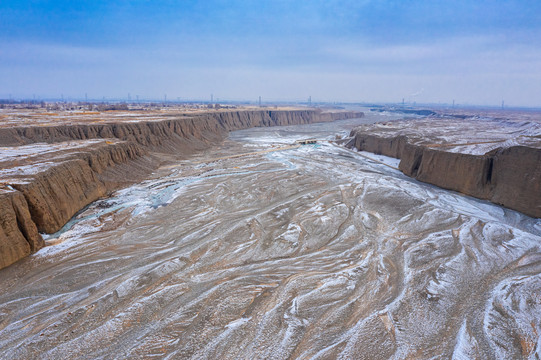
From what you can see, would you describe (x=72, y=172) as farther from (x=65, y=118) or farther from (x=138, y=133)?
(x=65, y=118)

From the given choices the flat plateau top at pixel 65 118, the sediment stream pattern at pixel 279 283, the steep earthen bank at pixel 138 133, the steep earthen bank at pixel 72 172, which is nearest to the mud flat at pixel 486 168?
the sediment stream pattern at pixel 279 283

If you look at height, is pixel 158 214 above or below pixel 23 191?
below

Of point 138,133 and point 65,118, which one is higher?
point 65,118

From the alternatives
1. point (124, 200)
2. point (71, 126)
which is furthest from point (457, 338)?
point (71, 126)

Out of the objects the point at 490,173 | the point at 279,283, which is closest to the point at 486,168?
the point at 490,173

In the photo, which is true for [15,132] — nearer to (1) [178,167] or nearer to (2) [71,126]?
(2) [71,126]

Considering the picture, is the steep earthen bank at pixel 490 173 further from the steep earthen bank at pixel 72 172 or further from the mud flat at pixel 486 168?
the steep earthen bank at pixel 72 172
